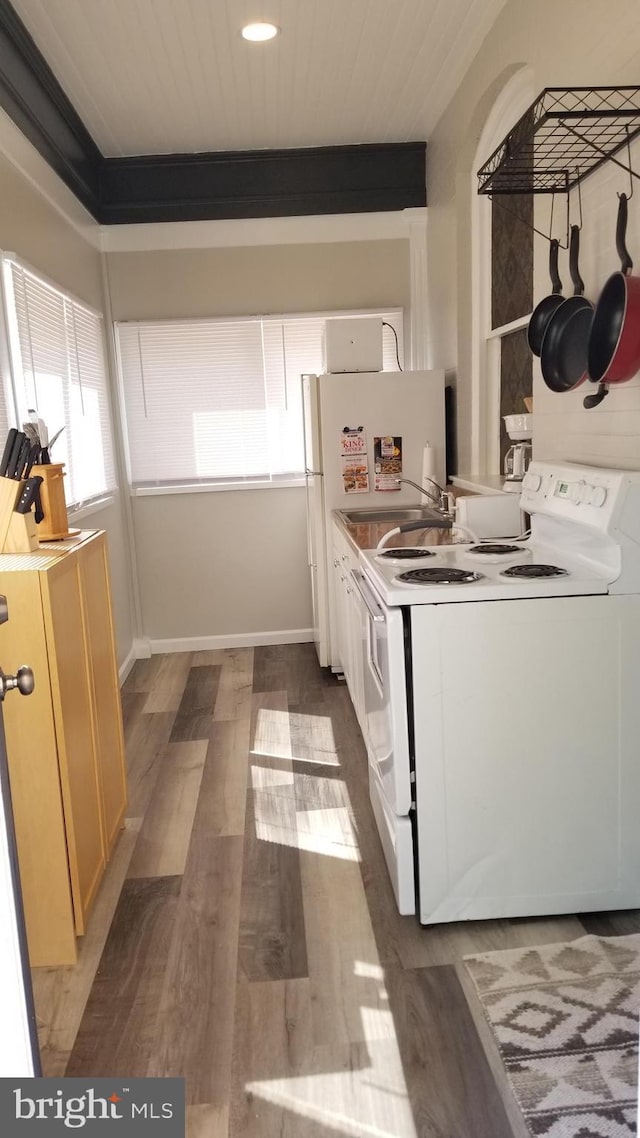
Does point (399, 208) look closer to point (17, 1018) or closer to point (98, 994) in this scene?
point (98, 994)

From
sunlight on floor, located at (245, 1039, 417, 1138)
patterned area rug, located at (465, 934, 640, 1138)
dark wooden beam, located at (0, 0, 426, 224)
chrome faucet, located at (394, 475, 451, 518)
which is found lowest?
sunlight on floor, located at (245, 1039, 417, 1138)

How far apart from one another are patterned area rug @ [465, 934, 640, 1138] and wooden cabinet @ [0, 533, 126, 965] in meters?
1.03

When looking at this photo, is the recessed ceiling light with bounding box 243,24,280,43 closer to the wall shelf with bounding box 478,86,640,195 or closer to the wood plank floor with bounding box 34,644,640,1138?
the wall shelf with bounding box 478,86,640,195

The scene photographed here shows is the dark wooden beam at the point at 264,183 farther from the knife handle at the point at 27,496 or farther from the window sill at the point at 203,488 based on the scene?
the knife handle at the point at 27,496

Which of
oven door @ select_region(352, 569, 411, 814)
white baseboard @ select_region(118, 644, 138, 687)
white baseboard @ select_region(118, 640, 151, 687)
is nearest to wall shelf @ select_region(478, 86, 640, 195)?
oven door @ select_region(352, 569, 411, 814)

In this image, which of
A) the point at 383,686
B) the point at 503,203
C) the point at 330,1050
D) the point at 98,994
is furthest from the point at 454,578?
the point at 503,203

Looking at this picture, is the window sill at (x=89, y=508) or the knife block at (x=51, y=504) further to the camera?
the window sill at (x=89, y=508)

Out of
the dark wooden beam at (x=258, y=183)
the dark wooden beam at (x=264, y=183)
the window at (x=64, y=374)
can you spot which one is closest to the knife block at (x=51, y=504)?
the window at (x=64, y=374)

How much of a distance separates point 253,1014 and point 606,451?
170cm

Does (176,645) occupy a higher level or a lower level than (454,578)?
lower

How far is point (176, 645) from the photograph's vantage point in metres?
5.18

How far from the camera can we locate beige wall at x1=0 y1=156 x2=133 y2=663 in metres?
3.09

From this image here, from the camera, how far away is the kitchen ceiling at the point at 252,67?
3.10 metres

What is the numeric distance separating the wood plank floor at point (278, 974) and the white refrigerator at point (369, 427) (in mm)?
1471
